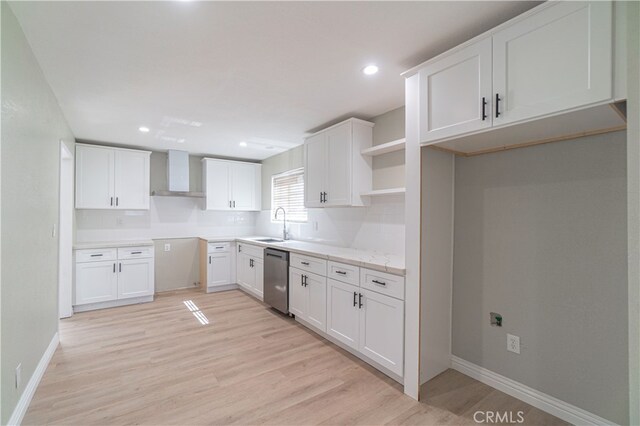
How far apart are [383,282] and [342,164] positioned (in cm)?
150

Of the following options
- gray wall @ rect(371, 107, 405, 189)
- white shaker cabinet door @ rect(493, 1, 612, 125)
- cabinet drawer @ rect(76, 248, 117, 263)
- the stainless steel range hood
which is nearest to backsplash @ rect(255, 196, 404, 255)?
gray wall @ rect(371, 107, 405, 189)

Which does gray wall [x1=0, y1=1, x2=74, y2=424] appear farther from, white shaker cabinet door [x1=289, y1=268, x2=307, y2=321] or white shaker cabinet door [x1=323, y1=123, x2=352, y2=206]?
white shaker cabinet door [x1=323, y1=123, x2=352, y2=206]

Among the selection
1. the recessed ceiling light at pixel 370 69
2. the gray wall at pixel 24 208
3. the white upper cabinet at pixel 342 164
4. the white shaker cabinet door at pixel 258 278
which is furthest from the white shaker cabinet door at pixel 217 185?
the recessed ceiling light at pixel 370 69

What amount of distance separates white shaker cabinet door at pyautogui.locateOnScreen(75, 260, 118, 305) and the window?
265 cm

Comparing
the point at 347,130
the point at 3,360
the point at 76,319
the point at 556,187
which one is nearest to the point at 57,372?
the point at 3,360

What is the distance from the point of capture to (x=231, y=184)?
223 inches

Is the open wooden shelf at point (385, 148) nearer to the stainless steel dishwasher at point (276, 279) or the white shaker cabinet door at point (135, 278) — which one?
the stainless steel dishwasher at point (276, 279)

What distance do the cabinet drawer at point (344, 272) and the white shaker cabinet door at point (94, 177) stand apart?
150 inches

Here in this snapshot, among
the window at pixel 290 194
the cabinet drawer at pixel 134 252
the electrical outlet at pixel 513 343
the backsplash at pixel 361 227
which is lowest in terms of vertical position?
the electrical outlet at pixel 513 343

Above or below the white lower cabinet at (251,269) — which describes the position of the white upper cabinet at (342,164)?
above

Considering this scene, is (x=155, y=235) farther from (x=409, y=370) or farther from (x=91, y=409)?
(x=409, y=370)

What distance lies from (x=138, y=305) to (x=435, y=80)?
4.88 meters

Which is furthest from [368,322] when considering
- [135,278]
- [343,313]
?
[135,278]

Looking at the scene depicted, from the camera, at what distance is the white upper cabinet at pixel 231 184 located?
5.44 m
